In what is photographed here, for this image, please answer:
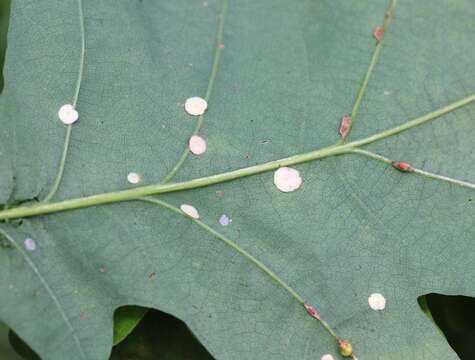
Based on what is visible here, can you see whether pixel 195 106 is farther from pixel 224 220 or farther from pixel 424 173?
pixel 424 173

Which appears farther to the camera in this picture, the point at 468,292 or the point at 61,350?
the point at 468,292

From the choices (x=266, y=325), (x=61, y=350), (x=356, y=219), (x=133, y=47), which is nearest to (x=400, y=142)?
(x=356, y=219)

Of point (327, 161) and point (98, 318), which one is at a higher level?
point (327, 161)

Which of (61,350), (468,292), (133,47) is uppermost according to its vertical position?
(133,47)

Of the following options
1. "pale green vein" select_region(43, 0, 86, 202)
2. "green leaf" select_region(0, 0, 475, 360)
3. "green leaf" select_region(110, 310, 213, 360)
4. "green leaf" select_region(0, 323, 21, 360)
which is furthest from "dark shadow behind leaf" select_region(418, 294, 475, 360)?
"green leaf" select_region(0, 323, 21, 360)

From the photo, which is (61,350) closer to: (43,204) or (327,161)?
(43,204)

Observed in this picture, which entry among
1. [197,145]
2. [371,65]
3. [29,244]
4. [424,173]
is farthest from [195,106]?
[424,173]
